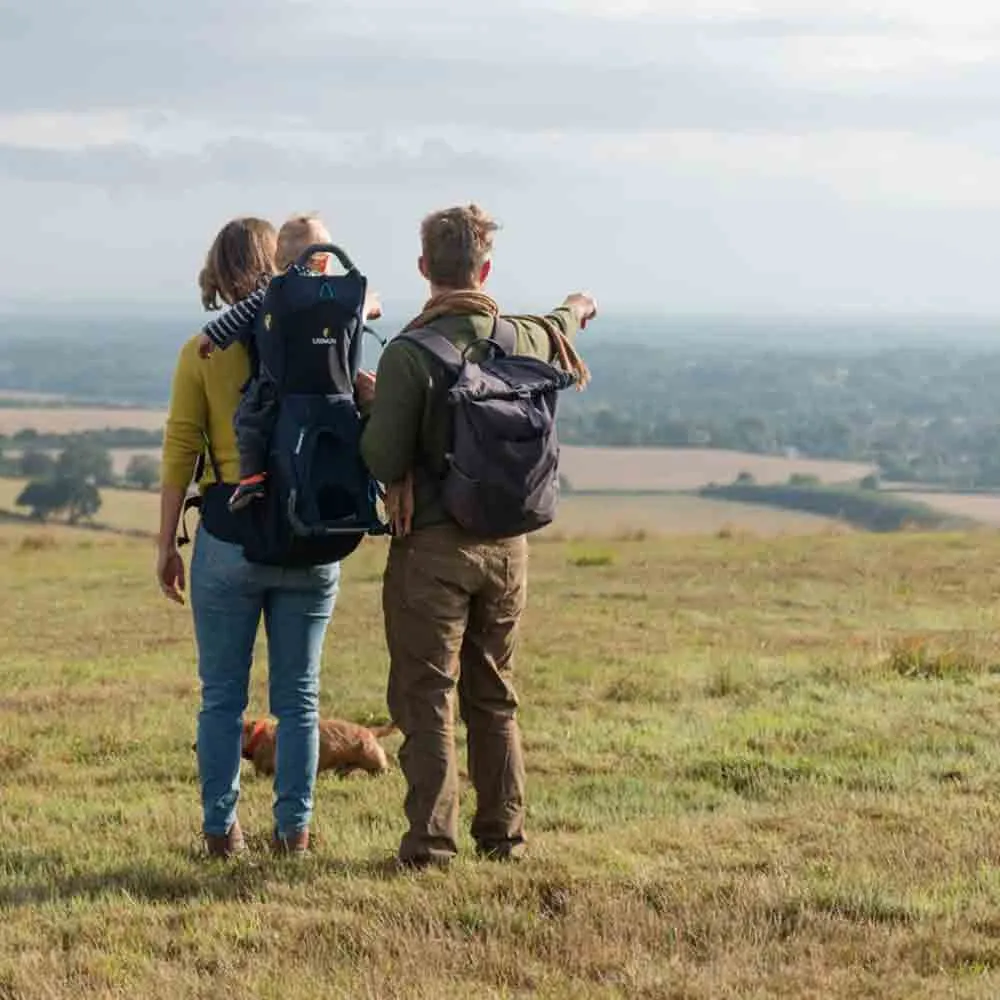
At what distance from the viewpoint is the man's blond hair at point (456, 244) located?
534 centimetres

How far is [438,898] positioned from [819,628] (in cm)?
964

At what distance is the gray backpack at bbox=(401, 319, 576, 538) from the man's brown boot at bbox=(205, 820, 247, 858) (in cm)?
153

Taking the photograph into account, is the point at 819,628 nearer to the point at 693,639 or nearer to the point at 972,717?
the point at 693,639

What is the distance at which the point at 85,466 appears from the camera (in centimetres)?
6122

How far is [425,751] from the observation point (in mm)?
5543

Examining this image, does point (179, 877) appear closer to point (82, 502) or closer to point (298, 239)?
point (298, 239)

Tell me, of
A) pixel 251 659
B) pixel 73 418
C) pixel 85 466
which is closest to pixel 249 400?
pixel 251 659

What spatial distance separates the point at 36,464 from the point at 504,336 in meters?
66.9

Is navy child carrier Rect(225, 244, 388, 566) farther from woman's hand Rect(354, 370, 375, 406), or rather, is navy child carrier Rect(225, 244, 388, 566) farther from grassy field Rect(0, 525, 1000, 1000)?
grassy field Rect(0, 525, 1000, 1000)

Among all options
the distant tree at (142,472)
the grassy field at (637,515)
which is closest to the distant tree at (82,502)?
the grassy field at (637,515)

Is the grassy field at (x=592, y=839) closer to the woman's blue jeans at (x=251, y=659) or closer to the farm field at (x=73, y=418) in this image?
the woman's blue jeans at (x=251, y=659)

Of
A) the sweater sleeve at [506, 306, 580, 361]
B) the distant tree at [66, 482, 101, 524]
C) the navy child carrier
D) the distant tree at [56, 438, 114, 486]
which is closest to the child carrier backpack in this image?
the navy child carrier

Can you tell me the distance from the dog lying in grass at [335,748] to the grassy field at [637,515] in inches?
730

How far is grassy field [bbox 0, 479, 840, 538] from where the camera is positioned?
28297mm
